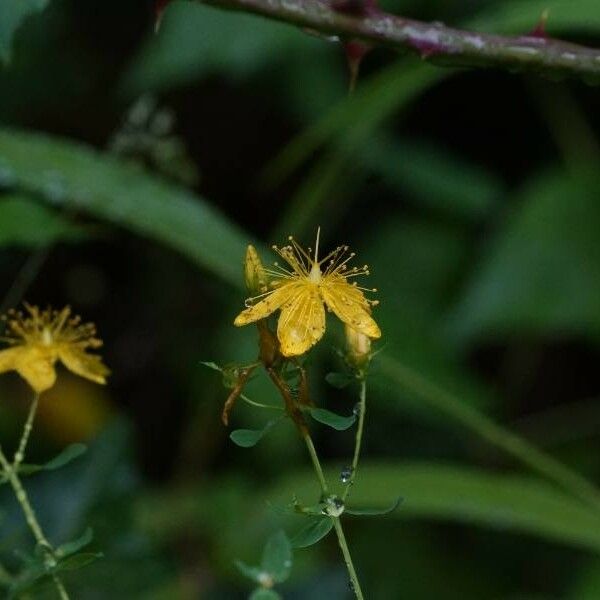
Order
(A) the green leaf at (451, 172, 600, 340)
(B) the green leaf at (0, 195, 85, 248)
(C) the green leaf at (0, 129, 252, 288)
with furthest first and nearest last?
(A) the green leaf at (451, 172, 600, 340), (C) the green leaf at (0, 129, 252, 288), (B) the green leaf at (0, 195, 85, 248)

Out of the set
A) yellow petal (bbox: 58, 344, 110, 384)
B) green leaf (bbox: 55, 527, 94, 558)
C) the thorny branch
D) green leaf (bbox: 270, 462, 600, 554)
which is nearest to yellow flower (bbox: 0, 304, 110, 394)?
yellow petal (bbox: 58, 344, 110, 384)

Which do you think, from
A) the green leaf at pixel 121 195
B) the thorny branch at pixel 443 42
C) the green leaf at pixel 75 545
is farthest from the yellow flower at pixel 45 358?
the green leaf at pixel 121 195

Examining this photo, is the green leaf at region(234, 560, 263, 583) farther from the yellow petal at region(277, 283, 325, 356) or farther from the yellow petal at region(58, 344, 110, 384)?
the yellow petal at region(58, 344, 110, 384)

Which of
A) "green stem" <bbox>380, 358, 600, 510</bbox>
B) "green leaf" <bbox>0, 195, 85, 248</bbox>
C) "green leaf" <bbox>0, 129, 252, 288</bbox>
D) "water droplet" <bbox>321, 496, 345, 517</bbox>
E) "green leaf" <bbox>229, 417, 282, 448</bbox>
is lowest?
"water droplet" <bbox>321, 496, 345, 517</bbox>

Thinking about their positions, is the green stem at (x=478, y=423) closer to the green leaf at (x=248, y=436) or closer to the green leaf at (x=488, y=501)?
the green leaf at (x=488, y=501)

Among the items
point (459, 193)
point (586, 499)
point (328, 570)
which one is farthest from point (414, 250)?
point (586, 499)

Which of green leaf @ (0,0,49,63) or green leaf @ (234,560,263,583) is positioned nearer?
green leaf @ (234,560,263,583)

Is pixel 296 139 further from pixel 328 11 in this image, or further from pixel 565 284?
pixel 328 11
